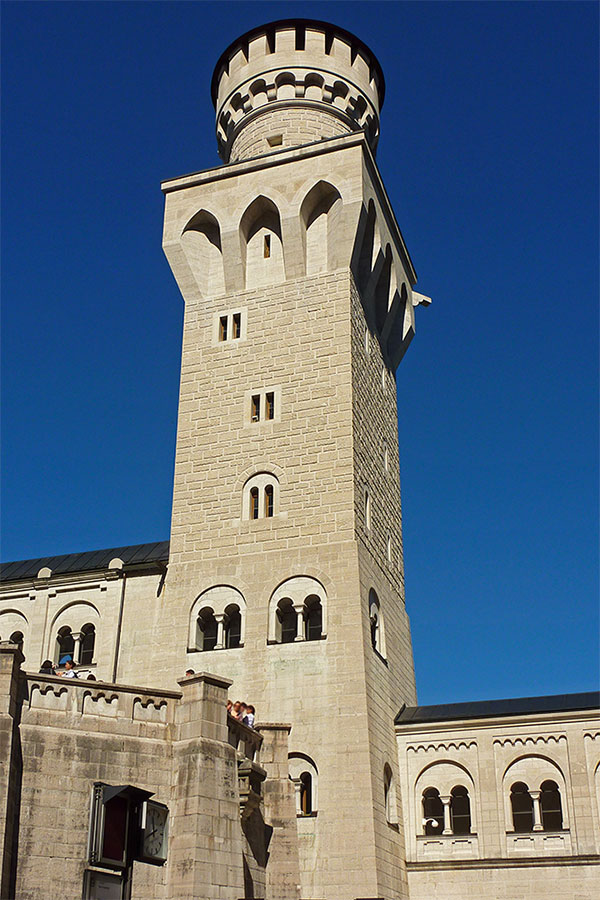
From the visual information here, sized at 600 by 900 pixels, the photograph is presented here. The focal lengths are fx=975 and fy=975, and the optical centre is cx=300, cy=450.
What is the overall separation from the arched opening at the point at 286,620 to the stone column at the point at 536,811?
24.4 ft

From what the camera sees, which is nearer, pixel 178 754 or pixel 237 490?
pixel 178 754

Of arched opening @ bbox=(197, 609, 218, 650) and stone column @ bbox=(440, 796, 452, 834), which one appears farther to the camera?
arched opening @ bbox=(197, 609, 218, 650)

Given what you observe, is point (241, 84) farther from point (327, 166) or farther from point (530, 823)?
point (530, 823)

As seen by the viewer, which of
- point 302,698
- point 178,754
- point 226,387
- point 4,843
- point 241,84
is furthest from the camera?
point 241,84

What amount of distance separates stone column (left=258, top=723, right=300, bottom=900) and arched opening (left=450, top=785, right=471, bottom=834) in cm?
613

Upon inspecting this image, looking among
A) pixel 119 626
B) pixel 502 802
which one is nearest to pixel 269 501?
pixel 119 626

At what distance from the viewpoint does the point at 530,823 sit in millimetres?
25172

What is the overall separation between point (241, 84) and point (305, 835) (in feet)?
89.2

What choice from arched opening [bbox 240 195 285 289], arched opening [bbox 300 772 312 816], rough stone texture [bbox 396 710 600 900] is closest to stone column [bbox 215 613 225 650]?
arched opening [bbox 300 772 312 816]

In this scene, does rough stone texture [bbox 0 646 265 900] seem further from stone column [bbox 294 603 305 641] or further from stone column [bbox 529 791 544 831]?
stone column [bbox 529 791 544 831]

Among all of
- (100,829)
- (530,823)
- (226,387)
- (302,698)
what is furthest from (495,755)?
(100,829)

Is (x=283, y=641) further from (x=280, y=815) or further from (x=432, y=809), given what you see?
(x=432, y=809)

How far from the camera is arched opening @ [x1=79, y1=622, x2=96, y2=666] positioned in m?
28.5

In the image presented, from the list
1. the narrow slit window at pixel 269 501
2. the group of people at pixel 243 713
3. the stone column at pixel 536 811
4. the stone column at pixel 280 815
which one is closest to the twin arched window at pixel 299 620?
the narrow slit window at pixel 269 501
